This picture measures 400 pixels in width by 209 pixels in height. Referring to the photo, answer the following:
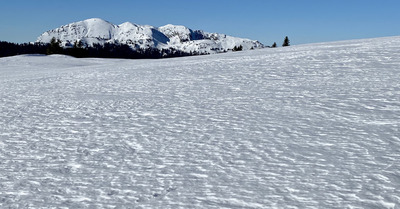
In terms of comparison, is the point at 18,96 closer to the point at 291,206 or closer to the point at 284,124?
the point at 284,124

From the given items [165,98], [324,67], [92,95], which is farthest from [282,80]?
[92,95]

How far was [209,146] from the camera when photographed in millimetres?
3398

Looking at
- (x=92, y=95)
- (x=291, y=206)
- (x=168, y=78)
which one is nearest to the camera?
(x=291, y=206)

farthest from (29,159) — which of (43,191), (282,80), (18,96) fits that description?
(282,80)

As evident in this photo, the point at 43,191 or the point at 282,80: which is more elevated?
the point at 282,80

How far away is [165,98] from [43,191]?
325 centimetres

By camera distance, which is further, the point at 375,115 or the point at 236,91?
the point at 236,91

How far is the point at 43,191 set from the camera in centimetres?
255

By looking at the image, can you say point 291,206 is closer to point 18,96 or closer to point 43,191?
point 43,191

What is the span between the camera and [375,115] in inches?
165

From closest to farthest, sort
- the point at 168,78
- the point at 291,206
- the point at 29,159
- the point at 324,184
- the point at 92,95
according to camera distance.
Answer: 1. the point at 291,206
2. the point at 324,184
3. the point at 29,159
4. the point at 92,95
5. the point at 168,78

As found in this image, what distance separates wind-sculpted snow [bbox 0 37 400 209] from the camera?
2426mm

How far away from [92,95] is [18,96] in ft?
Answer: 4.67

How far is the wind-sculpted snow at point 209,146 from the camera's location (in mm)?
2426
